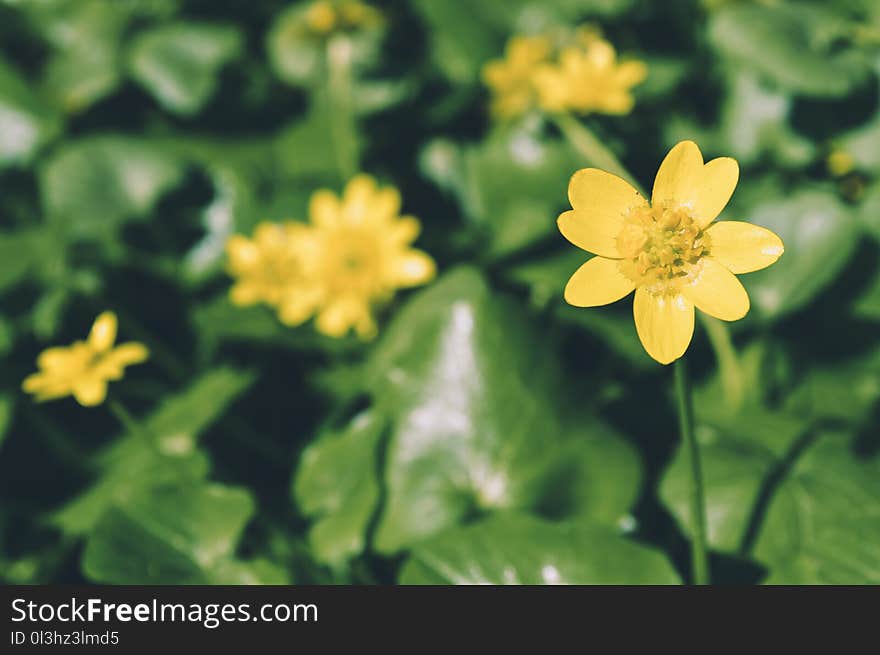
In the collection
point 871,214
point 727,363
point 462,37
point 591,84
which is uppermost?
point 462,37

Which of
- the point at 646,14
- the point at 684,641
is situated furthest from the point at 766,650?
the point at 646,14

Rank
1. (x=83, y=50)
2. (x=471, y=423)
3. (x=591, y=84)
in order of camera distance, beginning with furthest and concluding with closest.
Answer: (x=83, y=50) < (x=591, y=84) < (x=471, y=423)

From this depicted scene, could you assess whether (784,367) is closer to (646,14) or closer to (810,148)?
(810,148)

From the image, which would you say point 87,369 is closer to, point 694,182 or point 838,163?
point 694,182

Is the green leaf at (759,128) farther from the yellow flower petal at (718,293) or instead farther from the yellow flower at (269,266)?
the yellow flower petal at (718,293)

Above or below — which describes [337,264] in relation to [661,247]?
above

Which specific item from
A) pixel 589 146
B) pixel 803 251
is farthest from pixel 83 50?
pixel 803 251
